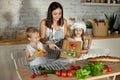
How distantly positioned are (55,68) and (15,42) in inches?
42.7

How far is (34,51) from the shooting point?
2143 millimetres

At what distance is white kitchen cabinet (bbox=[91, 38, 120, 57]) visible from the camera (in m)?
3.31

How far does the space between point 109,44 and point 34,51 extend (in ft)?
5.55

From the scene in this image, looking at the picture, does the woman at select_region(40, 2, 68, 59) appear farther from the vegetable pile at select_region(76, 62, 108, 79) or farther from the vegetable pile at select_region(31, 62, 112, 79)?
the vegetable pile at select_region(76, 62, 108, 79)

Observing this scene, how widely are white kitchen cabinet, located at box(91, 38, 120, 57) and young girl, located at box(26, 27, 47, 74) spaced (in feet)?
4.35

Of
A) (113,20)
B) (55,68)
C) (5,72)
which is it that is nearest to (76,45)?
(55,68)

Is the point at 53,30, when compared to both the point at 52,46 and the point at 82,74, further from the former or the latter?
the point at 82,74

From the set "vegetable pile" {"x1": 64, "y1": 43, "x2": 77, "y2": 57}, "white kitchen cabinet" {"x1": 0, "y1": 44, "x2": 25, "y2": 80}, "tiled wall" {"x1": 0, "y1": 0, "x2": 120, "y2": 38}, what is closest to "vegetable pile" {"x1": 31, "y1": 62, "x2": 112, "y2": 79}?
"vegetable pile" {"x1": 64, "y1": 43, "x2": 77, "y2": 57}

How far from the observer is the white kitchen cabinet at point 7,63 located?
8.85ft

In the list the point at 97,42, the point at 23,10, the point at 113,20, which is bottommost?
the point at 97,42

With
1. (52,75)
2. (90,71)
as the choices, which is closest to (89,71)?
(90,71)

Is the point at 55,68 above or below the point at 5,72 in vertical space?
above

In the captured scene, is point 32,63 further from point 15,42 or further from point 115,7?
point 115,7

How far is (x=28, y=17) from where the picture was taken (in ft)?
10.4
